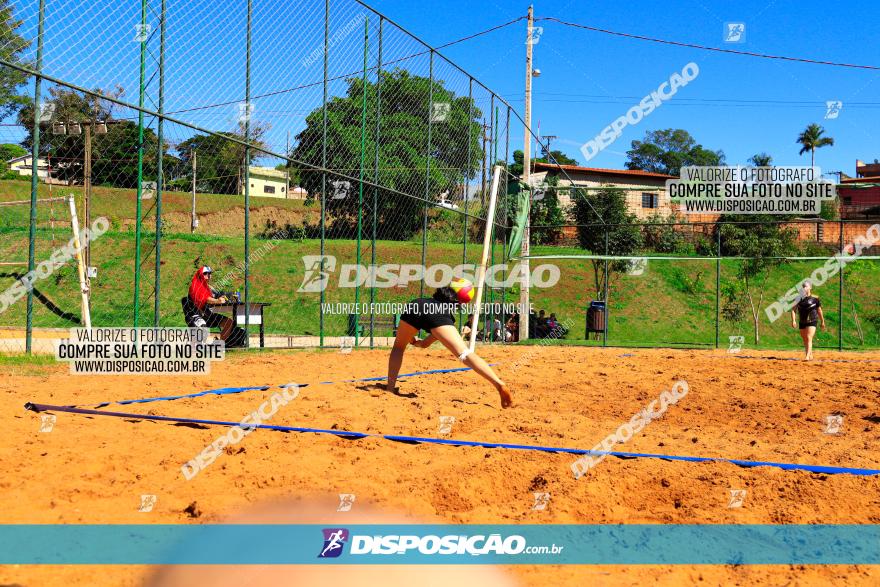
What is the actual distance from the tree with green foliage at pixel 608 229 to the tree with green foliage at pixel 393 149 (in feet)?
24.3

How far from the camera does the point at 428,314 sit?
26.1 feet

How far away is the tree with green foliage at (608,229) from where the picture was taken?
2695cm

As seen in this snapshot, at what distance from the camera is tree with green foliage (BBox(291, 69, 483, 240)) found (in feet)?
47.3

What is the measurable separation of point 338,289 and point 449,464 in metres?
23.6

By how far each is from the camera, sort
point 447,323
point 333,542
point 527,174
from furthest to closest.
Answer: point 527,174 < point 447,323 < point 333,542

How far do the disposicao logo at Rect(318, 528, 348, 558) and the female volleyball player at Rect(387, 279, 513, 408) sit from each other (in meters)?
3.80

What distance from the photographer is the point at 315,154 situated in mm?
14023

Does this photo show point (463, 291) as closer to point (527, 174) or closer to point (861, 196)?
point (527, 174)

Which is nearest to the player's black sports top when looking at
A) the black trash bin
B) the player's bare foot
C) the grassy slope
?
the grassy slope

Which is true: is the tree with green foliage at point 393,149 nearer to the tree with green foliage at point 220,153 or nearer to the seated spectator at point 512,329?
the tree with green foliage at point 220,153

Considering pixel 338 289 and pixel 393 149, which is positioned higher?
pixel 393 149

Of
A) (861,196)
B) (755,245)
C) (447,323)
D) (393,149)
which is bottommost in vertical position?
(447,323)

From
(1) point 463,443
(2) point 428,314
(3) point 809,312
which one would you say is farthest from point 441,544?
(3) point 809,312

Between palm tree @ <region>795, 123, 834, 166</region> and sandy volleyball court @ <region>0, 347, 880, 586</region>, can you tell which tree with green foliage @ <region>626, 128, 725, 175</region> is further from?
sandy volleyball court @ <region>0, 347, 880, 586</region>
